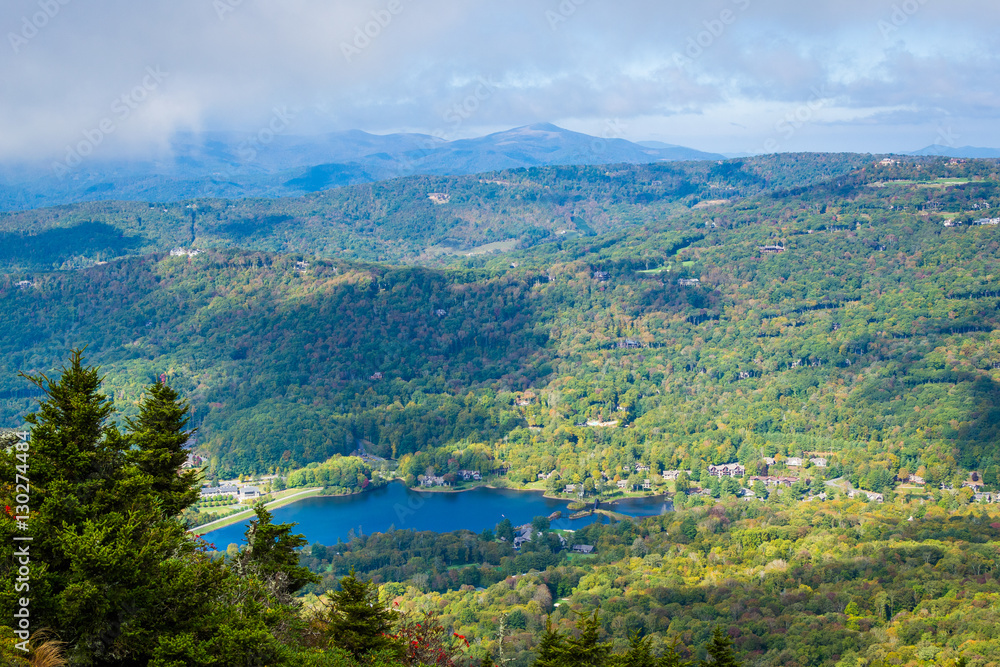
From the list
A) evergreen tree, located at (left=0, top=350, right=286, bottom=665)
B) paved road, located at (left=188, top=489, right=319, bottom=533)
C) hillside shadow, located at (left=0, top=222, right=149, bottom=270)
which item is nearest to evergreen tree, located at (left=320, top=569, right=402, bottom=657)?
evergreen tree, located at (left=0, top=350, right=286, bottom=665)

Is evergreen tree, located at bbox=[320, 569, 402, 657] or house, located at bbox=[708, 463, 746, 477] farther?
house, located at bbox=[708, 463, 746, 477]

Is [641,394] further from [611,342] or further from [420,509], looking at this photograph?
[420,509]

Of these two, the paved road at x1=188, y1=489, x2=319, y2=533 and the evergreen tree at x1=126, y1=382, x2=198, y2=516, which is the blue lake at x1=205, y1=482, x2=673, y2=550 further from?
the evergreen tree at x1=126, y1=382, x2=198, y2=516

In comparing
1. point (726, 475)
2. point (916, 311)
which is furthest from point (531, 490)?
point (916, 311)

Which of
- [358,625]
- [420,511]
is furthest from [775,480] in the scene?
[358,625]

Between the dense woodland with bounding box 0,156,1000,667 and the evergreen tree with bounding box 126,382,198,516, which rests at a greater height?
the evergreen tree with bounding box 126,382,198,516
